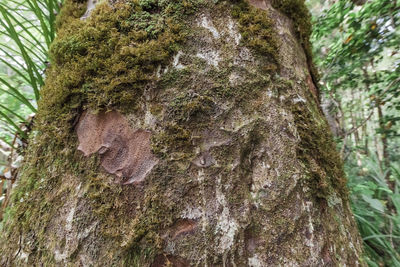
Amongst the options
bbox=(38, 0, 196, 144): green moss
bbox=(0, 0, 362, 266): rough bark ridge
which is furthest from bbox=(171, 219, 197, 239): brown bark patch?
bbox=(38, 0, 196, 144): green moss

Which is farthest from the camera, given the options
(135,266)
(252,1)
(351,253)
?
(252,1)

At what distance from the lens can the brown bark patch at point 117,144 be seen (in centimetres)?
79

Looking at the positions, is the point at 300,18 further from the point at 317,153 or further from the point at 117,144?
the point at 117,144

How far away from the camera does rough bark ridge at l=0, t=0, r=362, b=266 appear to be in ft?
2.41

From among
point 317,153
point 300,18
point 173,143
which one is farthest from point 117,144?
point 300,18

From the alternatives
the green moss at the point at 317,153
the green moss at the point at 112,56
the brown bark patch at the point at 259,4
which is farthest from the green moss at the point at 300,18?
the green moss at the point at 112,56

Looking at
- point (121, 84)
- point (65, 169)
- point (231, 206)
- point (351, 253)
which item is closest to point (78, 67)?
point (121, 84)

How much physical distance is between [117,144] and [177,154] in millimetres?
237

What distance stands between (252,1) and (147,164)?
88cm

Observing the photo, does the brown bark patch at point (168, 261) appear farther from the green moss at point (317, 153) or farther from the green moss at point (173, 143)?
the green moss at point (317, 153)

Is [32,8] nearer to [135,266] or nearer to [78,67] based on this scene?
[78,67]

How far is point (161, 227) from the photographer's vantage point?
0.74 meters

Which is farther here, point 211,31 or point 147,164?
point 211,31

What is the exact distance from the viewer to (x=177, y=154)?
0.79 meters
